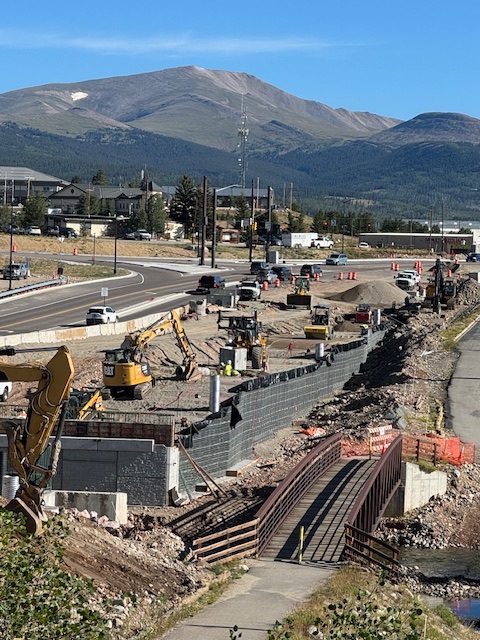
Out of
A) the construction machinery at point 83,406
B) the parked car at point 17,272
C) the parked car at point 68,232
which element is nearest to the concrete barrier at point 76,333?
the construction machinery at point 83,406

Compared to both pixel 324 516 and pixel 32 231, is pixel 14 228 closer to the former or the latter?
pixel 32 231

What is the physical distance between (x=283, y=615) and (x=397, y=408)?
26.6m

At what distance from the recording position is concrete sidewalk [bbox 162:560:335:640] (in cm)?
2111

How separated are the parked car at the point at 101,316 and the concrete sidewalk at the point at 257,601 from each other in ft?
143

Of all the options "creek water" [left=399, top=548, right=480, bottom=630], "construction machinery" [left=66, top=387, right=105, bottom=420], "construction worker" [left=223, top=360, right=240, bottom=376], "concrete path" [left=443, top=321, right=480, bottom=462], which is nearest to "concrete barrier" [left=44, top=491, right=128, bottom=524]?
"construction machinery" [left=66, top=387, right=105, bottom=420]

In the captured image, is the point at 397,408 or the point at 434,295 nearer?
the point at 397,408

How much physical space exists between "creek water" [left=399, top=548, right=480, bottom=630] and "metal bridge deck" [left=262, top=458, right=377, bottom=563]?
2275mm

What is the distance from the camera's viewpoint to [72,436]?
3350 cm

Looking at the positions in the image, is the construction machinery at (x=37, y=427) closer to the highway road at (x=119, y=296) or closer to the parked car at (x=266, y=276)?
the highway road at (x=119, y=296)

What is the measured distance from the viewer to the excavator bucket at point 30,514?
23.4 meters

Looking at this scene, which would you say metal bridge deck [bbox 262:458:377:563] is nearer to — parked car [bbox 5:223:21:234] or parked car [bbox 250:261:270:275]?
parked car [bbox 250:261:270:275]

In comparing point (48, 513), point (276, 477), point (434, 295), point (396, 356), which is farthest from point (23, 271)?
point (48, 513)

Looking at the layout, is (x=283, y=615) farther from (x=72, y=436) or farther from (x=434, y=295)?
(x=434, y=295)

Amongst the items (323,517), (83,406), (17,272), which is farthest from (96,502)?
(17,272)
